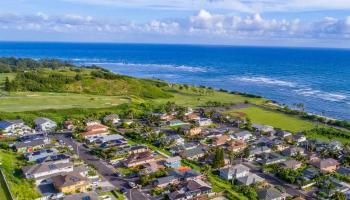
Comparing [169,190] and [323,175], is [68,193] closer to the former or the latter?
[169,190]

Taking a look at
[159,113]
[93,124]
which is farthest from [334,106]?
[93,124]

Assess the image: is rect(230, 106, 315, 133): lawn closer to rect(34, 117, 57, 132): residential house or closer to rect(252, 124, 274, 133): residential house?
rect(252, 124, 274, 133): residential house

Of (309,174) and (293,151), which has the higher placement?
(293,151)

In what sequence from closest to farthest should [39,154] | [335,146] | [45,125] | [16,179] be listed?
[16,179]
[39,154]
[335,146]
[45,125]

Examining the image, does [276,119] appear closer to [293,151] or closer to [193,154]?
[293,151]

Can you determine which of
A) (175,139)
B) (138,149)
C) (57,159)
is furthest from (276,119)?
(57,159)

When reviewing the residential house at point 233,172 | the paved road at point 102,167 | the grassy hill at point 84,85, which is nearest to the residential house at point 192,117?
the paved road at point 102,167

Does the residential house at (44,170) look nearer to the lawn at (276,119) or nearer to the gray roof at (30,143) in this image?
the gray roof at (30,143)
